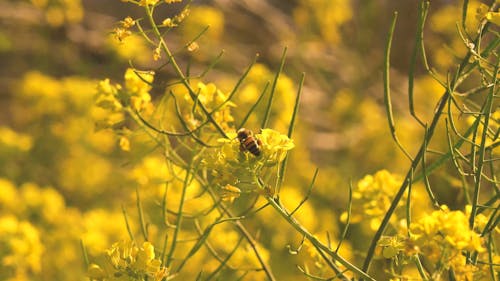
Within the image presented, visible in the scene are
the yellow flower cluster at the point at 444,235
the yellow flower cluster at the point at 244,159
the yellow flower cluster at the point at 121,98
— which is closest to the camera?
the yellow flower cluster at the point at 444,235

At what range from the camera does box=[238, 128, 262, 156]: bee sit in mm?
997

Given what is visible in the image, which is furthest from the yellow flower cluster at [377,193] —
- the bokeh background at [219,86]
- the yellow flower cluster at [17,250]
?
the yellow flower cluster at [17,250]

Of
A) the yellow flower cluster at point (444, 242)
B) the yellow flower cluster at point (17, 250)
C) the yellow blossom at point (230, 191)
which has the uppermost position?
the yellow flower cluster at point (17, 250)

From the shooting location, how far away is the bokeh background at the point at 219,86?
8.57 feet

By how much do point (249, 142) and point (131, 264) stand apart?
23cm

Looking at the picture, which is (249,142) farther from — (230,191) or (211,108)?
(211,108)

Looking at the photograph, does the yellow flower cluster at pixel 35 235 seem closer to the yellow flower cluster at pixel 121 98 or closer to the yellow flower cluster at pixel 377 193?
the yellow flower cluster at pixel 121 98

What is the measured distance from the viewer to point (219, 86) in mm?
3348

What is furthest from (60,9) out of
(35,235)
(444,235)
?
(444,235)

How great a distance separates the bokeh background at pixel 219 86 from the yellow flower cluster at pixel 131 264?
3.25 ft

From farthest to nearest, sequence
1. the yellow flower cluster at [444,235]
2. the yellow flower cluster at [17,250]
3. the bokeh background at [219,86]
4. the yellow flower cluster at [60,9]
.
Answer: the yellow flower cluster at [60,9] → the bokeh background at [219,86] → the yellow flower cluster at [17,250] → the yellow flower cluster at [444,235]

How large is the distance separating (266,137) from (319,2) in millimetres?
2660

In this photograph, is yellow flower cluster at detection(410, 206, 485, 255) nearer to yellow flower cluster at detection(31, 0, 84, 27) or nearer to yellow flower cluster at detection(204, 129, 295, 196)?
yellow flower cluster at detection(204, 129, 295, 196)

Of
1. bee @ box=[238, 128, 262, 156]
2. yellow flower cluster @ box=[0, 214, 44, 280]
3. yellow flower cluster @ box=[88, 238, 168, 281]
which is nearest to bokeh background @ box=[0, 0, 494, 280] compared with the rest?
yellow flower cluster @ box=[0, 214, 44, 280]
